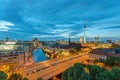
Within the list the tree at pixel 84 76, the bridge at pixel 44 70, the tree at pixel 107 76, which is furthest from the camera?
the bridge at pixel 44 70

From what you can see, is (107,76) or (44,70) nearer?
(107,76)

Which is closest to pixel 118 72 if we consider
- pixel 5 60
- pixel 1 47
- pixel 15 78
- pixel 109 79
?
pixel 109 79

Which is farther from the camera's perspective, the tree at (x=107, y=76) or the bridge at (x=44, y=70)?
the bridge at (x=44, y=70)

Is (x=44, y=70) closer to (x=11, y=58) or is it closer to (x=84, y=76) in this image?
(x=84, y=76)

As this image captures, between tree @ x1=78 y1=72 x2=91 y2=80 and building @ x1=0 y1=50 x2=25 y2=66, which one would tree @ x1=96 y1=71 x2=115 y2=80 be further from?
building @ x1=0 y1=50 x2=25 y2=66

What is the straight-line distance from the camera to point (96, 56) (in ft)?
251

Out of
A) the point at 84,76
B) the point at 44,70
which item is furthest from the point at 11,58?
the point at 84,76

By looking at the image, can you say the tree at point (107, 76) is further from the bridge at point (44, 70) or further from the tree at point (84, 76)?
the bridge at point (44, 70)

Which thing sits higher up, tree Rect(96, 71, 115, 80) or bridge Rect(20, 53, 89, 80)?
tree Rect(96, 71, 115, 80)

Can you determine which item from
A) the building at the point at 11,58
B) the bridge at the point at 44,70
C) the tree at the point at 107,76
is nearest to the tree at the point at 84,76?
the tree at the point at 107,76

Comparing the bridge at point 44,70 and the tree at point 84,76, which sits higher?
the tree at point 84,76

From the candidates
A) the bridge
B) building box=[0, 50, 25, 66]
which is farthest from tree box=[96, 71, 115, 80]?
building box=[0, 50, 25, 66]

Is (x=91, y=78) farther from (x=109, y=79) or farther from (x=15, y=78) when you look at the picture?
(x=15, y=78)

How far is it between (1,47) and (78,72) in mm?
80012
